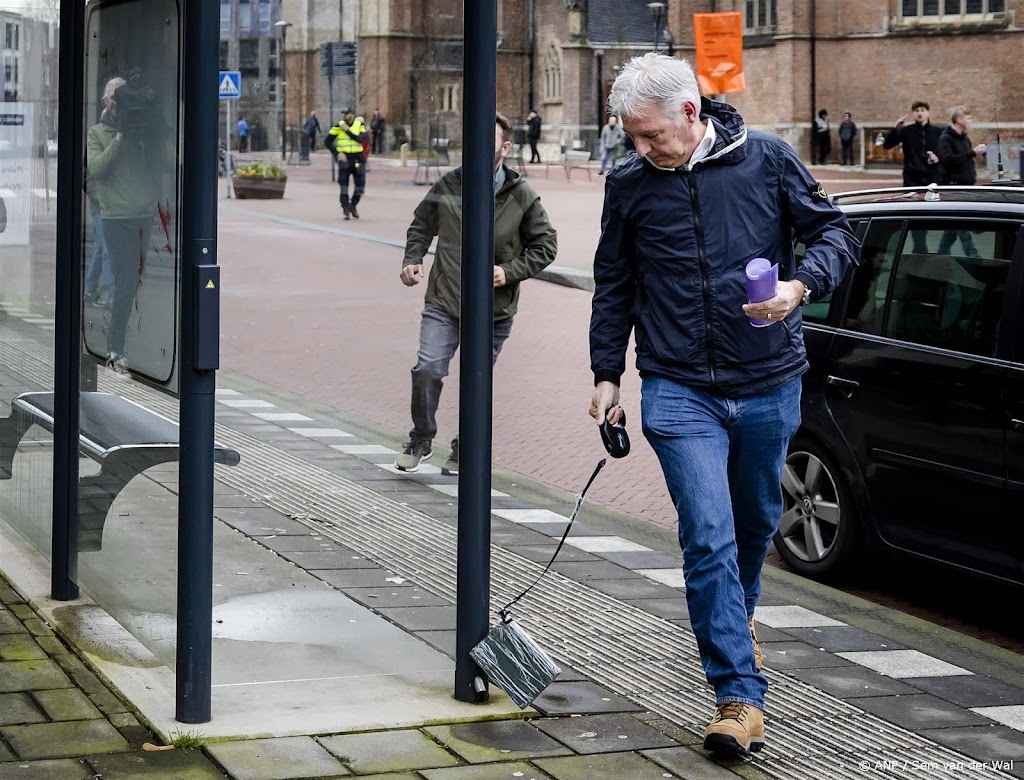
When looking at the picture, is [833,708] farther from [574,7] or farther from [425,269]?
[574,7]

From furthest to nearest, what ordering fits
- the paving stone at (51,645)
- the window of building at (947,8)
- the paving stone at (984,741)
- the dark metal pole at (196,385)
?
the window of building at (947,8), the paving stone at (51,645), the paving stone at (984,741), the dark metal pole at (196,385)

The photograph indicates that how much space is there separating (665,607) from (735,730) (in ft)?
6.27

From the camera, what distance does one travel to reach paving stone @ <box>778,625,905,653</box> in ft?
19.4

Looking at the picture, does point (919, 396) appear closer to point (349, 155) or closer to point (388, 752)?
point (349, 155)

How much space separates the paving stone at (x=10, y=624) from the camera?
216 inches

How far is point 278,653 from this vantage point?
532cm

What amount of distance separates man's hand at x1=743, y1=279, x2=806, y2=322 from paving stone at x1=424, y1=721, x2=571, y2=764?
49.7 inches

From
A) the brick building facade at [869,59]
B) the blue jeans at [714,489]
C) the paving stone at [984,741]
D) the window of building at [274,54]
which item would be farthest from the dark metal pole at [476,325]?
the brick building facade at [869,59]

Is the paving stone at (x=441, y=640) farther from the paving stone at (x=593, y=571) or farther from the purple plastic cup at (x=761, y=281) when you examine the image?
the purple plastic cup at (x=761, y=281)

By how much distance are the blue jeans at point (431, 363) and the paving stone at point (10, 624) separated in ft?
4.87

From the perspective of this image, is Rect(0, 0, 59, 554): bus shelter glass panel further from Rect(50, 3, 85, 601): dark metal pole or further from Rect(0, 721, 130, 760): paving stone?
Rect(0, 721, 130, 760): paving stone

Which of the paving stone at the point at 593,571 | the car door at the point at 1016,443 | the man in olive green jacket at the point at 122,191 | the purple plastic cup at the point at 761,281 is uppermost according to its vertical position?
the man in olive green jacket at the point at 122,191

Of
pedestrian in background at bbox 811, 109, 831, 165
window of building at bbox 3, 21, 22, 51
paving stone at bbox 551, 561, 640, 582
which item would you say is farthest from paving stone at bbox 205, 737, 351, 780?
pedestrian in background at bbox 811, 109, 831, 165

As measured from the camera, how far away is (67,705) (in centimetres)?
468
